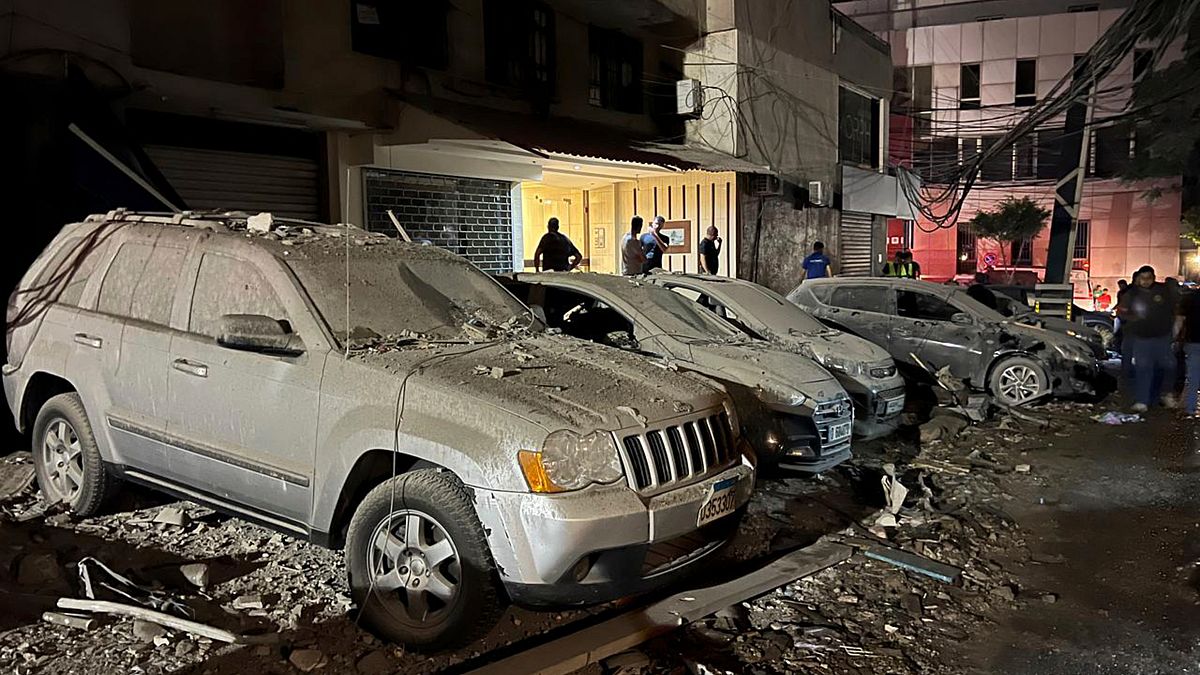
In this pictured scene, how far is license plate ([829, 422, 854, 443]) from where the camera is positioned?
6.38m

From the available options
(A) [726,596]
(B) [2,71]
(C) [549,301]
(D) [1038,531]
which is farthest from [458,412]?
(B) [2,71]

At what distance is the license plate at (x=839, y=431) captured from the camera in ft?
20.9

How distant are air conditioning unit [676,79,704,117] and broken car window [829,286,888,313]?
5.46 meters

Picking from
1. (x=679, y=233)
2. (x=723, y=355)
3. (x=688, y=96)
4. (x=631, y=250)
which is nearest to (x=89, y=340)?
(x=723, y=355)

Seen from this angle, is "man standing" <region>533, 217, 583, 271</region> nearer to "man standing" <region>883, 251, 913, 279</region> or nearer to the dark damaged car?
the dark damaged car

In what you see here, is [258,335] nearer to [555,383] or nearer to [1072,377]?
[555,383]

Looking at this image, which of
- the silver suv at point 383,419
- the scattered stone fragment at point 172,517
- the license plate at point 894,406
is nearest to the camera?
the silver suv at point 383,419

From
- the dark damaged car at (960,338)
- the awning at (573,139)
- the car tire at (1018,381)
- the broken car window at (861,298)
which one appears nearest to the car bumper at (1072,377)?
the dark damaged car at (960,338)

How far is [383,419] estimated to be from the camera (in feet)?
12.2

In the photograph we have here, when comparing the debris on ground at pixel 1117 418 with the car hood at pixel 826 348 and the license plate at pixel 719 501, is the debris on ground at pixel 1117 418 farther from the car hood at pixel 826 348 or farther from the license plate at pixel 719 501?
the license plate at pixel 719 501

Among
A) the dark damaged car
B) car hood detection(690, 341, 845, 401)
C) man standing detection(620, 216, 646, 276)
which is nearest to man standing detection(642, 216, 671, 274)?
man standing detection(620, 216, 646, 276)

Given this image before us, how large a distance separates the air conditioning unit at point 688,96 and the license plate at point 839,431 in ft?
32.1

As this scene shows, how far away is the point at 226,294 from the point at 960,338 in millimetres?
8946

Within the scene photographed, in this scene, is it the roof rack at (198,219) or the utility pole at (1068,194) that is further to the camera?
the utility pole at (1068,194)
